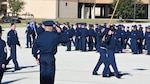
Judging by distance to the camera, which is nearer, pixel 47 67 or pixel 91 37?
pixel 47 67

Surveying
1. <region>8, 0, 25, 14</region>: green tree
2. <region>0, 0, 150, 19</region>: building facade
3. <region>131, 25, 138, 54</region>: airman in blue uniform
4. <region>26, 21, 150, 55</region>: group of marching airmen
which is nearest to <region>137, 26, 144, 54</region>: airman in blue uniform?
<region>26, 21, 150, 55</region>: group of marching airmen

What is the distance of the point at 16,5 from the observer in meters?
79.3

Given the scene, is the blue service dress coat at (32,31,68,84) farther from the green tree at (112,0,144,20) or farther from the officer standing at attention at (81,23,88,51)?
the green tree at (112,0,144,20)

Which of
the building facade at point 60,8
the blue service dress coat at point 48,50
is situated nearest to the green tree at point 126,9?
the building facade at point 60,8

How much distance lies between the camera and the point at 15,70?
620 inches

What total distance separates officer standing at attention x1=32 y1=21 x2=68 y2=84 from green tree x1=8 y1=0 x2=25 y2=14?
71.2 m

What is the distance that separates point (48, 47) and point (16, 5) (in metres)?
71.4

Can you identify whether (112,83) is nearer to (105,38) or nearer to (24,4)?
(105,38)

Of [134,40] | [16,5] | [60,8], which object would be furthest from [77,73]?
[60,8]

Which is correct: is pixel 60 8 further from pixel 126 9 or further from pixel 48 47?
pixel 48 47

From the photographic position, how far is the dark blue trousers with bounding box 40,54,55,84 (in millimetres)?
8992

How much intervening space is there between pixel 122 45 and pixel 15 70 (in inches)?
426

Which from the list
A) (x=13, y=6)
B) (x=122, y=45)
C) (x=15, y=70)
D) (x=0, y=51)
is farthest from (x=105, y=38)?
(x=13, y=6)

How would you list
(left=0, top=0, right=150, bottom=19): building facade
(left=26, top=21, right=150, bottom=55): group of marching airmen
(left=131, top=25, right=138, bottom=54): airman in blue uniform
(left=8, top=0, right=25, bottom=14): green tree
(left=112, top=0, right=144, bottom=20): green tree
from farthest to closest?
(left=0, top=0, right=150, bottom=19): building facade
(left=8, top=0, right=25, bottom=14): green tree
(left=112, top=0, right=144, bottom=20): green tree
(left=26, top=21, right=150, bottom=55): group of marching airmen
(left=131, top=25, right=138, bottom=54): airman in blue uniform
